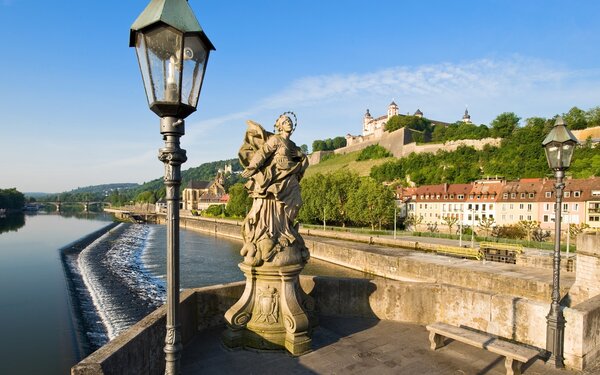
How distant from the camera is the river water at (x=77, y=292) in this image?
15.4 metres

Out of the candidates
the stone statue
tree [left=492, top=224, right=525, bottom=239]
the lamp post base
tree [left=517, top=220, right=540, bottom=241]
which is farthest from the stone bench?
tree [left=492, top=224, right=525, bottom=239]

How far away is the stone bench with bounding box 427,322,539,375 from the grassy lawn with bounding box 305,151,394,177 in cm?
9406

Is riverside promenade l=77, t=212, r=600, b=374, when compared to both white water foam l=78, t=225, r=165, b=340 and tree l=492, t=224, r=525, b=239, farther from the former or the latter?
tree l=492, t=224, r=525, b=239

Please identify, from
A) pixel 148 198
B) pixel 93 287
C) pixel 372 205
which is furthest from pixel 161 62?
pixel 148 198

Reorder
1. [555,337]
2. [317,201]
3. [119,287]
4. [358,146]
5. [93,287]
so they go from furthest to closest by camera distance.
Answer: [358,146] < [317,201] < [93,287] < [119,287] < [555,337]

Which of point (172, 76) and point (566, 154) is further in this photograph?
point (566, 154)

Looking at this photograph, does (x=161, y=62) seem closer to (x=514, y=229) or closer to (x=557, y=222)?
(x=557, y=222)

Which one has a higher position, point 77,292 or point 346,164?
point 346,164

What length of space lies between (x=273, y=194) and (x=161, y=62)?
12.5 feet

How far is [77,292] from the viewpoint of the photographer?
2256 centimetres

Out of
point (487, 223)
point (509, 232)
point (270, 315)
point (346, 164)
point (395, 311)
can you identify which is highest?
point (346, 164)

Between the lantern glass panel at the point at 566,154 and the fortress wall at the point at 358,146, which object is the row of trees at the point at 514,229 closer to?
the lantern glass panel at the point at 566,154

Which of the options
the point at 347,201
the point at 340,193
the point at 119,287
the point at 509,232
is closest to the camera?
the point at 119,287

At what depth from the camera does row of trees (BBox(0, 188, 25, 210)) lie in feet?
382
